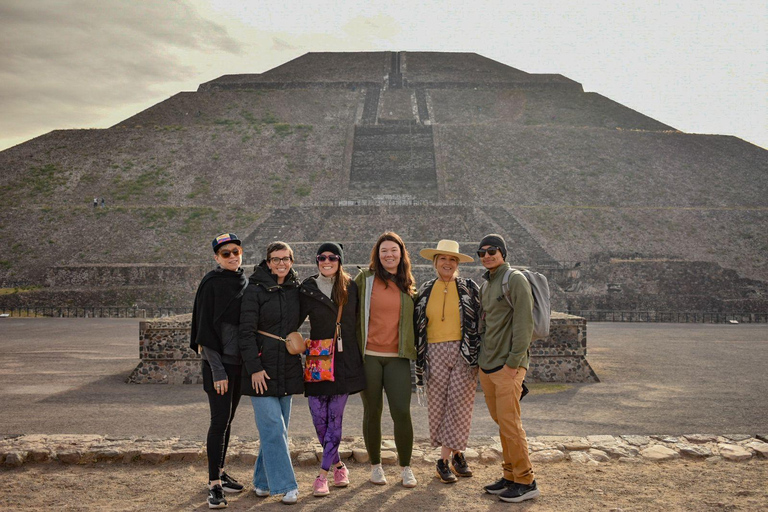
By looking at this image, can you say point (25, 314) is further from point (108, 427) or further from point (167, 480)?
point (167, 480)

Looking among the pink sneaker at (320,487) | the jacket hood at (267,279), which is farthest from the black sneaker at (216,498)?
the jacket hood at (267,279)

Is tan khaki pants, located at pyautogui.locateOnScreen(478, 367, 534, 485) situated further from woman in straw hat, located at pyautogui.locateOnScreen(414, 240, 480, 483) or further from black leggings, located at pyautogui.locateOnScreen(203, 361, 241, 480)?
black leggings, located at pyautogui.locateOnScreen(203, 361, 241, 480)

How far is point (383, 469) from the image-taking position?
6.11 metres

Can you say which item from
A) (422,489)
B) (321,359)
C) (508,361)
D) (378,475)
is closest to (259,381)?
(321,359)

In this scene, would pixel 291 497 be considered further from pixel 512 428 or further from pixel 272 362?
pixel 512 428

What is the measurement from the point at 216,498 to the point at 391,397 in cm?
150

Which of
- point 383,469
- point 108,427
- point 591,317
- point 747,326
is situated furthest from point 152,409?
point 747,326

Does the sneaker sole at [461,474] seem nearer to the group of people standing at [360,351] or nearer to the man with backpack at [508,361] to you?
the group of people standing at [360,351]

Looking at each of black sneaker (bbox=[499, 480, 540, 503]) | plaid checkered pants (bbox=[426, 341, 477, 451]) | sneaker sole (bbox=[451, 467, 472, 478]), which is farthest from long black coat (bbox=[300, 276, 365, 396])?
black sneaker (bbox=[499, 480, 540, 503])

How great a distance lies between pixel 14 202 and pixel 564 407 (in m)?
32.8

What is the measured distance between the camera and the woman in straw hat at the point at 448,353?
227 inches

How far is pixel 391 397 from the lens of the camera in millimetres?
5633

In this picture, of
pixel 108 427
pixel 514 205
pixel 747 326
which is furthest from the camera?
pixel 514 205

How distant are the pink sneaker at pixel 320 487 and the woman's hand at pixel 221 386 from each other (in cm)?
99
